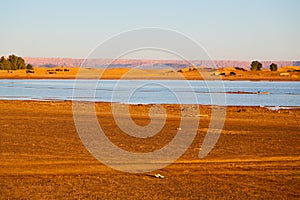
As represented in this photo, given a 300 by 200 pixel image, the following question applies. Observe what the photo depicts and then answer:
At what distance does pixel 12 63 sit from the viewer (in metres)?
183

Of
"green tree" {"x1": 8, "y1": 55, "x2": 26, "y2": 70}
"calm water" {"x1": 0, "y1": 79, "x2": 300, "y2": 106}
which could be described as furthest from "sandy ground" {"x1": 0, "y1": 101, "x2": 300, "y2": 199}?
"green tree" {"x1": 8, "y1": 55, "x2": 26, "y2": 70}

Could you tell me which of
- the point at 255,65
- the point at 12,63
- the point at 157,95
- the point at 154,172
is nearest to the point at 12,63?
the point at 12,63

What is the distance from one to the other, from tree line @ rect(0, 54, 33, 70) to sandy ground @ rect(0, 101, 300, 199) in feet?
516

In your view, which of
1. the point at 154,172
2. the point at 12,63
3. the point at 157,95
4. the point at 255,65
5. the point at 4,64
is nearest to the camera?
the point at 154,172

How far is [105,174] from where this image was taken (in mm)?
14344

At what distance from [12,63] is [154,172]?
573ft

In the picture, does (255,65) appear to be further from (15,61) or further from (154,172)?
(154,172)

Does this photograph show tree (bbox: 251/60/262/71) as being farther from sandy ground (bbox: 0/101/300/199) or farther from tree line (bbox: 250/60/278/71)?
sandy ground (bbox: 0/101/300/199)

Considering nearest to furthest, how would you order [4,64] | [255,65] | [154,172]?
1. [154,172]
2. [4,64]
3. [255,65]

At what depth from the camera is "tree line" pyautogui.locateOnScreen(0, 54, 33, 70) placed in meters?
177

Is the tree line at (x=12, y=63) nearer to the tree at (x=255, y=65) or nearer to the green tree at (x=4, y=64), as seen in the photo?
the green tree at (x=4, y=64)

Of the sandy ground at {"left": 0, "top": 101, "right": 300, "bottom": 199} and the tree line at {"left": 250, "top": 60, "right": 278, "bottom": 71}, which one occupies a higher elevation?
the tree line at {"left": 250, "top": 60, "right": 278, "bottom": 71}

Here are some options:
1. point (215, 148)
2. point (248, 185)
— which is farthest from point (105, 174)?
point (215, 148)

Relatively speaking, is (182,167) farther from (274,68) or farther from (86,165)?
(274,68)
